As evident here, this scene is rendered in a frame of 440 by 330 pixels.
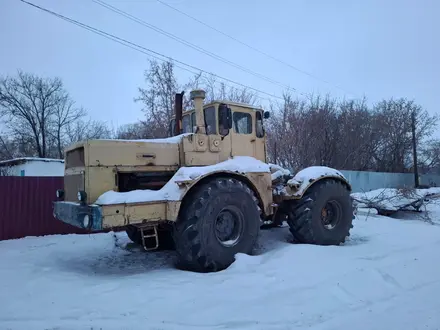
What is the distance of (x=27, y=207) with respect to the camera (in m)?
9.05

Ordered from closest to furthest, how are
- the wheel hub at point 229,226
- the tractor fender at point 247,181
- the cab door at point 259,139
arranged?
the tractor fender at point 247,181, the wheel hub at point 229,226, the cab door at point 259,139

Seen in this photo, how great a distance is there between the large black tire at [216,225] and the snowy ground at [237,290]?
0.25 meters

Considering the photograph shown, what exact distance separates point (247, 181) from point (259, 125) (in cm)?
142

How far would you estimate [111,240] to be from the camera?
856 centimetres

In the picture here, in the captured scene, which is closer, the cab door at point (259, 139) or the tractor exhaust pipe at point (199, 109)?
the tractor exhaust pipe at point (199, 109)

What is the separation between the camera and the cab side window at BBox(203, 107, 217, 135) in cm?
656

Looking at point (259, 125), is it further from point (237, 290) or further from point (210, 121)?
point (237, 290)

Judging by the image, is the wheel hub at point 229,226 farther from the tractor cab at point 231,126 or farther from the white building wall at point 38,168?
the white building wall at point 38,168

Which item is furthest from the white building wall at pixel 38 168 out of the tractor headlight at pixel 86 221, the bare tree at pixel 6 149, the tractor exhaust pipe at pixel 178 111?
the bare tree at pixel 6 149

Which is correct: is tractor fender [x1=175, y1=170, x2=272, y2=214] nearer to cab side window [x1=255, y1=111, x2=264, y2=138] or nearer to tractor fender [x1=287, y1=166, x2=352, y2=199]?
tractor fender [x1=287, y1=166, x2=352, y2=199]

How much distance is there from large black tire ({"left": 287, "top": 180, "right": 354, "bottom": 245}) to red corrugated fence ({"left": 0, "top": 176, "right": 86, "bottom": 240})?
609cm

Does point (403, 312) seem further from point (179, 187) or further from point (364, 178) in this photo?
point (364, 178)

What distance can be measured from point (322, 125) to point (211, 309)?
18.5 metres

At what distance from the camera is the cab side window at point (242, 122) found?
6918 mm
